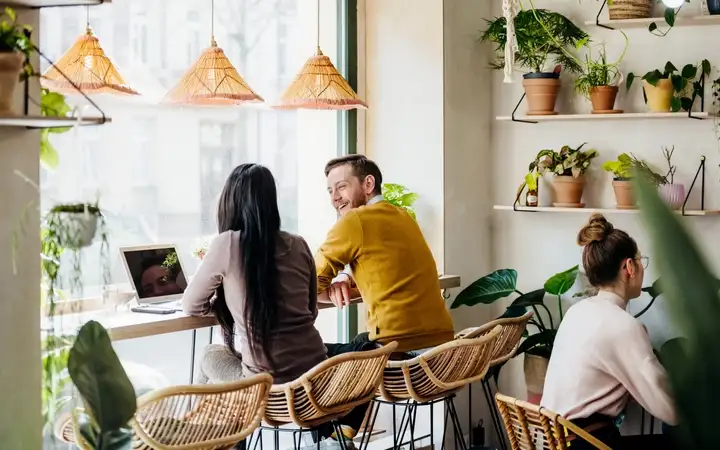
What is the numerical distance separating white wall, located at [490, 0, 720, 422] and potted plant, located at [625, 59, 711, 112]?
81 mm

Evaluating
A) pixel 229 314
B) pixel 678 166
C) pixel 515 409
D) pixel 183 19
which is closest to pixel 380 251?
pixel 229 314

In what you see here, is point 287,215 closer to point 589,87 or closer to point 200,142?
point 200,142

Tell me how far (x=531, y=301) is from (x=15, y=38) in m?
2.97

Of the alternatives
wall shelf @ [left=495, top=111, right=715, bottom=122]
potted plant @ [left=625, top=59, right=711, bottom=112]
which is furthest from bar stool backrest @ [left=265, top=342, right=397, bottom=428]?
potted plant @ [left=625, top=59, right=711, bottom=112]

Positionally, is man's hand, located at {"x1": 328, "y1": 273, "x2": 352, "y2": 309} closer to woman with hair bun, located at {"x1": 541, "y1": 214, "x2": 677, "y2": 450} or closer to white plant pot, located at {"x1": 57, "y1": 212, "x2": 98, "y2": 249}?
woman with hair bun, located at {"x1": 541, "y1": 214, "x2": 677, "y2": 450}

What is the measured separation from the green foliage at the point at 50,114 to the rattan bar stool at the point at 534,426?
150 centimetres

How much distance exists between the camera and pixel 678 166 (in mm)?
4203

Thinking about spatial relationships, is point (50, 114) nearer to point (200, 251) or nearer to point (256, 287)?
point (256, 287)

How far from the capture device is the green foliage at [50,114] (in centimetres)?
196

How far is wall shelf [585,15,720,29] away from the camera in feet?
13.1

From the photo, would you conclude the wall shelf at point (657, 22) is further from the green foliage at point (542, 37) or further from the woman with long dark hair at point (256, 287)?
the woman with long dark hair at point (256, 287)

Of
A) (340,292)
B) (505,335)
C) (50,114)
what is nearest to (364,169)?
(340,292)

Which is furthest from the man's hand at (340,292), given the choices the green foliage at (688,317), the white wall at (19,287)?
the green foliage at (688,317)

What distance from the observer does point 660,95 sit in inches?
161
